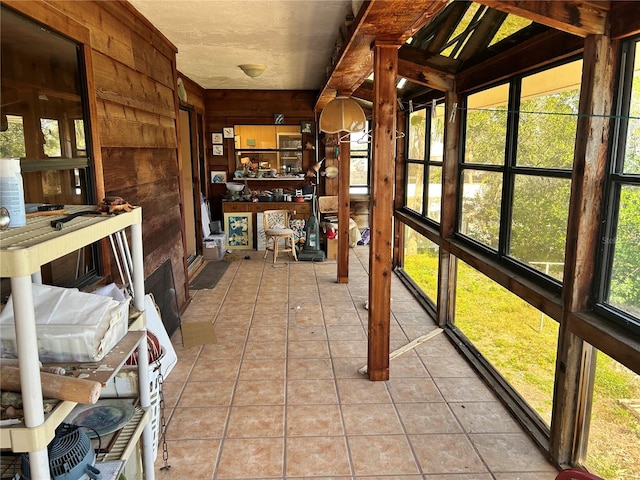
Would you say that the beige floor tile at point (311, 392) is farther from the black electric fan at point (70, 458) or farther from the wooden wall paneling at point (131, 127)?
the wooden wall paneling at point (131, 127)

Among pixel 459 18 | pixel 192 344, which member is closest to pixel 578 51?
pixel 459 18

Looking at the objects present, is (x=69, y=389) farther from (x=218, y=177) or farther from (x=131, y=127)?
(x=218, y=177)

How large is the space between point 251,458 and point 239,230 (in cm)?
543

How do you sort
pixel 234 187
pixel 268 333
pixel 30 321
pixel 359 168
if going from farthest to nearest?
1. pixel 359 168
2. pixel 234 187
3. pixel 268 333
4. pixel 30 321

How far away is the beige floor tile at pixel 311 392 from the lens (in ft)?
9.82

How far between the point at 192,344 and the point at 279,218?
375 cm

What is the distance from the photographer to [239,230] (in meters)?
7.61

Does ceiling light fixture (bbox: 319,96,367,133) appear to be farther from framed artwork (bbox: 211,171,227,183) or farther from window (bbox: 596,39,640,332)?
framed artwork (bbox: 211,171,227,183)

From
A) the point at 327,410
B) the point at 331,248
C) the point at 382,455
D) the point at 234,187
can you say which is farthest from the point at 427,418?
the point at 234,187

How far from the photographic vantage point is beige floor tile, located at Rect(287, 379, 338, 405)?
9.82 ft

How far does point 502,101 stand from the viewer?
128 inches

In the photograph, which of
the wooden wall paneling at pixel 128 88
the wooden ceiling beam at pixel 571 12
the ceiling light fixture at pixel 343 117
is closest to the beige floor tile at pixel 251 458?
the wooden wall paneling at pixel 128 88

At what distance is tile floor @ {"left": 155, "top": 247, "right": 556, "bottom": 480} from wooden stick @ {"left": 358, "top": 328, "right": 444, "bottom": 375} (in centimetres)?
5

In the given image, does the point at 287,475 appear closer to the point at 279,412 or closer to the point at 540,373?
the point at 279,412
